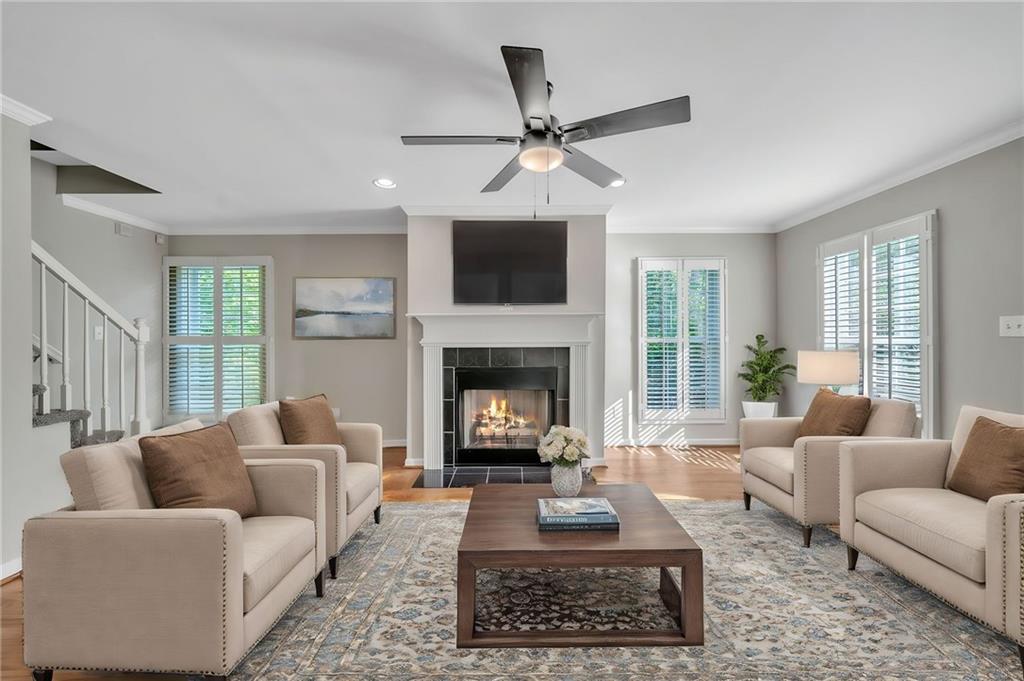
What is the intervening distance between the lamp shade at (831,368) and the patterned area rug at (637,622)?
1232mm

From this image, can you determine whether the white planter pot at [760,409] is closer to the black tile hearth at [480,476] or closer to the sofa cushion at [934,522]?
the black tile hearth at [480,476]

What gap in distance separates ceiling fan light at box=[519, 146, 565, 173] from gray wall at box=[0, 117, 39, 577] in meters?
2.66

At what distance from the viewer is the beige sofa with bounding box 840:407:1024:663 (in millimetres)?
1935

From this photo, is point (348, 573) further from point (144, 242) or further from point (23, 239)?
point (144, 242)

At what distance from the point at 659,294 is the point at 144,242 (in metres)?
5.55

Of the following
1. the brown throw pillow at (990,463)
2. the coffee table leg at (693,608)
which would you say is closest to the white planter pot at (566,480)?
the coffee table leg at (693,608)

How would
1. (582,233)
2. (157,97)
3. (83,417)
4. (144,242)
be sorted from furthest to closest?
(144,242) → (582,233) → (83,417) → (157,97)

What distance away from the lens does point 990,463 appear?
95.7 inches

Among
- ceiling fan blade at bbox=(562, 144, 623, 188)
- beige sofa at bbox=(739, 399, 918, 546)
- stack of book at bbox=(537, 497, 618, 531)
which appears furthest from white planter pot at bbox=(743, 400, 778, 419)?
stack of book at bbox=(537, 497, 618, 531)

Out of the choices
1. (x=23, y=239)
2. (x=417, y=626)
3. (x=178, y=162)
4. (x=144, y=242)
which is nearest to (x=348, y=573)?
(x=417, y=626)

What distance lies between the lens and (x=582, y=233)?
5.26 meters

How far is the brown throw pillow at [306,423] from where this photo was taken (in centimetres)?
312

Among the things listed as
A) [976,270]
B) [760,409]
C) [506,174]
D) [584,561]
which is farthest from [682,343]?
[584,561]

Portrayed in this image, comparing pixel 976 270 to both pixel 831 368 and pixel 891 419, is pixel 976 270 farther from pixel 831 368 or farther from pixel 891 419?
pixel 891 419
